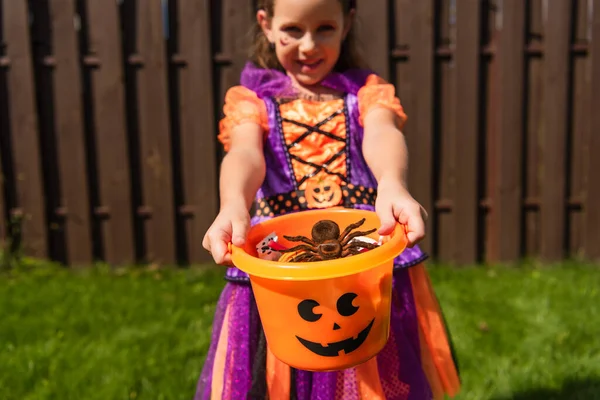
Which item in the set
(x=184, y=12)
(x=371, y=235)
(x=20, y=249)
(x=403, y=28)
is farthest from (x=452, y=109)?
(x=20, y=249)

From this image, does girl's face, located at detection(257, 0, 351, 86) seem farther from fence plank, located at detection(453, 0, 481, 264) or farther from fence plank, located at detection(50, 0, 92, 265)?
fence plank, located at detection(50, 0, 92, 265)

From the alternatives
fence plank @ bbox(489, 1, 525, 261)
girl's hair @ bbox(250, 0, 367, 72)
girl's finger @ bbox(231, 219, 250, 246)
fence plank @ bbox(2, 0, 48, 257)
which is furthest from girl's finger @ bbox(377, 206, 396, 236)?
fence plank @ bbox(2, 0, 48, 257)

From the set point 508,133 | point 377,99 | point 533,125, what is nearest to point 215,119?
point 508,133

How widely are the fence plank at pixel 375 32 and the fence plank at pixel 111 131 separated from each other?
5.42 ft

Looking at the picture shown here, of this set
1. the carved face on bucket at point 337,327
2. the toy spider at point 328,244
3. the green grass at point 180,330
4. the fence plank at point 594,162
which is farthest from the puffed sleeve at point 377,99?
the fence plank at point 594,162

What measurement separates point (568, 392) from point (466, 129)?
2078 mm

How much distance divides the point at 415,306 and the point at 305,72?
768 millimetres

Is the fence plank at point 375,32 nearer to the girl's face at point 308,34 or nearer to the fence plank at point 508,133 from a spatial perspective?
the fence plank at point 508,133

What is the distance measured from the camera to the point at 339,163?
177 cm

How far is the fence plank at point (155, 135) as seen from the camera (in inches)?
160

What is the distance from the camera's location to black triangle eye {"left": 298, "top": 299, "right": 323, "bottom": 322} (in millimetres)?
1205

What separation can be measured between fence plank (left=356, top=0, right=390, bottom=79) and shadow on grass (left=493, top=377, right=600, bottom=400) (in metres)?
2.29

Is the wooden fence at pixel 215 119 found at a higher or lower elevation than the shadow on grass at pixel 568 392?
higher

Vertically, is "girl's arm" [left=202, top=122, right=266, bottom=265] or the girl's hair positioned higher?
the girl's hair
